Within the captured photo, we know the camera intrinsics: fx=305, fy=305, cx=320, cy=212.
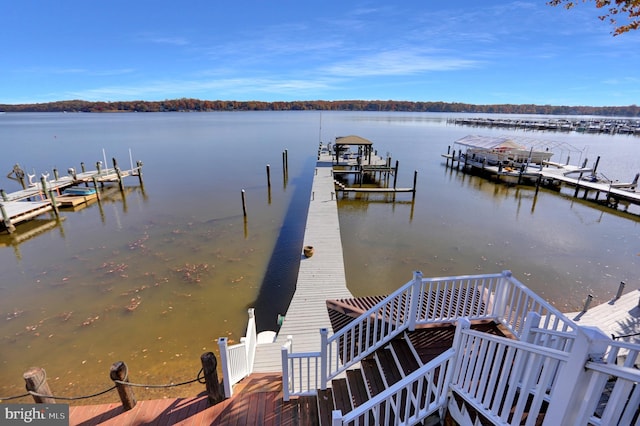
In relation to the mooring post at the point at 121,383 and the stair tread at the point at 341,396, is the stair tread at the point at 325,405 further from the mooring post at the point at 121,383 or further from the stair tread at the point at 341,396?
the mooring post at the point at 121,383

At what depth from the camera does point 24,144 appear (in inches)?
1870

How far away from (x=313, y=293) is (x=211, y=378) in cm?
455

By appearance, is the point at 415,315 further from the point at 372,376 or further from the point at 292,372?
the point at 292,372

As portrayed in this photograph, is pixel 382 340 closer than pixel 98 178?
Answer: Yes

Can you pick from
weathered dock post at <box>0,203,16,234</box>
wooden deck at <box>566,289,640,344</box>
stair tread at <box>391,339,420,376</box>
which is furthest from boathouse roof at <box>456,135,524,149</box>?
weathered dock post at <box>0,203,16,234</box>

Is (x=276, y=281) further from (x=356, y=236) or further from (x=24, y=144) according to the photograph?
(x=24, y=144)

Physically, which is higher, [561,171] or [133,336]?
[561,171]

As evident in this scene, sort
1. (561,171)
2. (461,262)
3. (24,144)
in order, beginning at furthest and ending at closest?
(24,144) → (561,171) → (461,262)

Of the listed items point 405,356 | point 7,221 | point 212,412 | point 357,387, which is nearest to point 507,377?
point 405,356

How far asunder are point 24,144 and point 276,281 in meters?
58.4

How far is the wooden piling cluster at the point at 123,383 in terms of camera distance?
4.50 metres

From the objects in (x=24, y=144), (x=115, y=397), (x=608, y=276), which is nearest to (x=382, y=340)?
(x=115, y=397)

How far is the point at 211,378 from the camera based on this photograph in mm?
4879

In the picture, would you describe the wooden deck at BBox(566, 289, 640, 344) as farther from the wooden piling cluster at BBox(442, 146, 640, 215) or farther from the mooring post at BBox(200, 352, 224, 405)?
the wooden piling cluster at BBox(442, 146, 640, 215)
